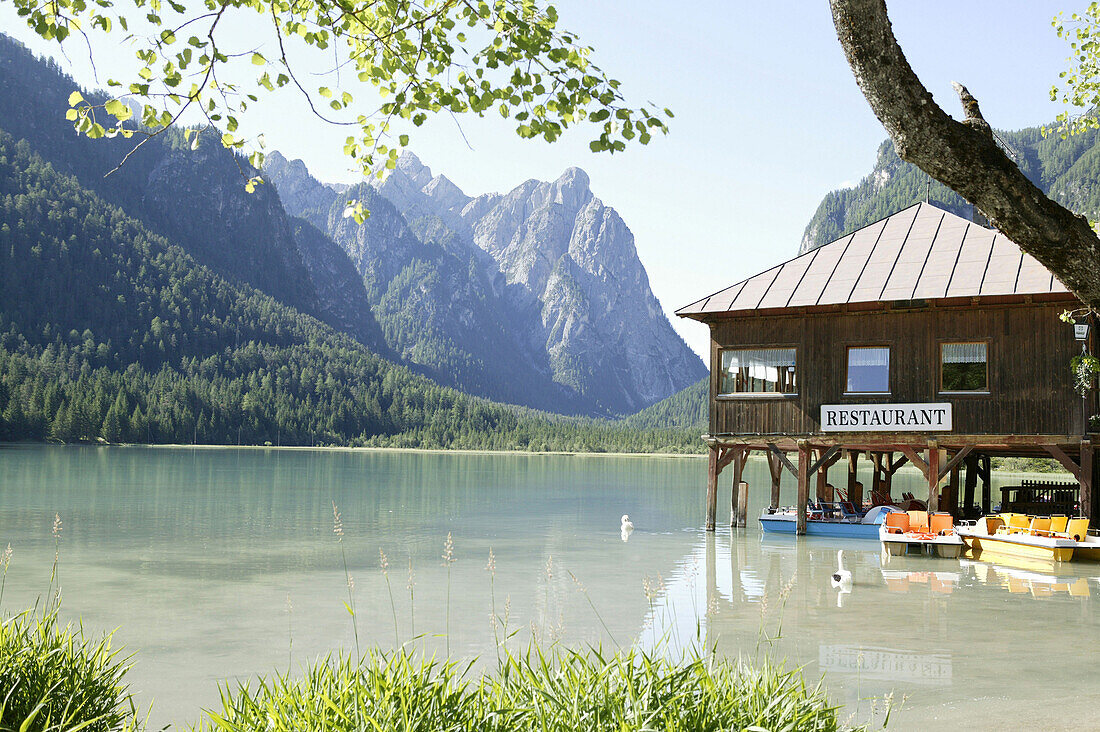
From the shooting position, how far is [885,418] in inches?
968

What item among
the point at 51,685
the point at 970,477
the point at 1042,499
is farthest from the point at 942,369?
the point at 51,685

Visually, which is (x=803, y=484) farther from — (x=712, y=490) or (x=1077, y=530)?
(x=1077, y=530)

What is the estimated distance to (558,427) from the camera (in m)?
160

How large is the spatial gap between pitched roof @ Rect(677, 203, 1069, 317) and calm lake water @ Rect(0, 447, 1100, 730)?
250 inches

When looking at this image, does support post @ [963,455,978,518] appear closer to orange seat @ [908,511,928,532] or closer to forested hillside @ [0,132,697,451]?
orange seat @ [908,511,928,532]

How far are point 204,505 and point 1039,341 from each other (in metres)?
27.0

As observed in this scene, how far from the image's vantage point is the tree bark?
469 centimetres

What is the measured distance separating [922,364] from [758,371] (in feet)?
13.9

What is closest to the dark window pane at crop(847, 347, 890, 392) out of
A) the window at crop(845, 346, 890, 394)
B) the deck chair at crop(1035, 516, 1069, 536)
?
the window at crop(845, 346, 890, 394)

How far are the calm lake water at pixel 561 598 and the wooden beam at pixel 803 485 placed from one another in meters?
1.22

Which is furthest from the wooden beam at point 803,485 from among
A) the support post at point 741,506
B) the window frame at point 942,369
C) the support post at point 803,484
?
the window frame at point 942,369

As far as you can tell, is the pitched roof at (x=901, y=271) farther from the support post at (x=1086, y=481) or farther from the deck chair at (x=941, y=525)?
the deck chair at (x=941, y=525)

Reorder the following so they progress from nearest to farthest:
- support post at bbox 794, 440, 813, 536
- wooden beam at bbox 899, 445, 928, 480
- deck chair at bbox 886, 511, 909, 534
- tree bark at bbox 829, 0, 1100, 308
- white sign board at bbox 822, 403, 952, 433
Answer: tree bark at bbox 829, 0, 1100, 308
deck chair at bbox 886, 511, 909, 534
white sign board at bbox 822, 403, 952, 433
wooden beam at bbox 899, 445, 928, 480
support post at bbox 794, 440, 813, 536

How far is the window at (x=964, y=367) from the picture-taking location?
23.9m
